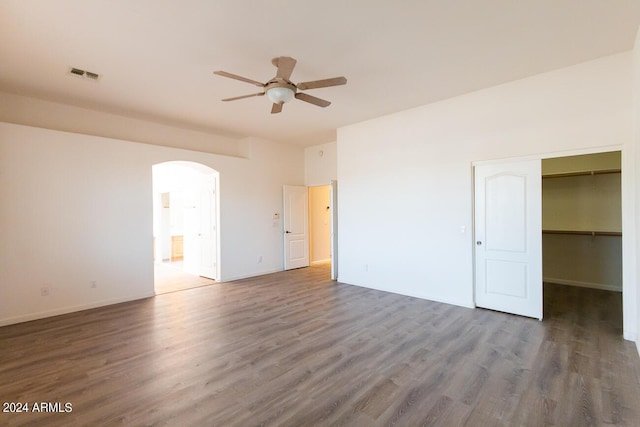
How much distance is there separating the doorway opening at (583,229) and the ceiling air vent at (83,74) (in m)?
7.19

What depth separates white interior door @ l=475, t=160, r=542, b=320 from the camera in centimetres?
388

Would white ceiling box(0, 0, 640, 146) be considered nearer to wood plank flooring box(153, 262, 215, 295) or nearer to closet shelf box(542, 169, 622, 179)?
closet shelf box(542, 169, 622, 179)

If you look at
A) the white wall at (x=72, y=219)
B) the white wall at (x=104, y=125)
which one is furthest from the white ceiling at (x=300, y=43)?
the white wall at (x=72, y=219)

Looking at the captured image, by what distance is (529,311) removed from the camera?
3938 mm

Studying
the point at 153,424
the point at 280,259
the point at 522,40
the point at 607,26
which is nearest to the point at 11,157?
the point at 153,424

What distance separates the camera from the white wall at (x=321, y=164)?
24.1 ft

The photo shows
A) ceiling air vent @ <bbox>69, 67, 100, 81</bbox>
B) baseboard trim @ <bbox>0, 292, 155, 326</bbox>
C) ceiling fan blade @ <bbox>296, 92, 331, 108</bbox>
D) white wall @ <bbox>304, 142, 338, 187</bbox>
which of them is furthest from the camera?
white wall @ <bbox>304, 142, 338, 187</bbox>

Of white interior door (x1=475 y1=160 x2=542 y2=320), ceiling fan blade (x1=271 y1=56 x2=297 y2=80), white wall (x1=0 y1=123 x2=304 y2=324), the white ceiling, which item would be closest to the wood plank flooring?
white wall (x1=0 y1=123 x2=304 y2=324)

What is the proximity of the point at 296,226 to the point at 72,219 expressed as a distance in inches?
179

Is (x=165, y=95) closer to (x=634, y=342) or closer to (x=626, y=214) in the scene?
(x=626, y=214)

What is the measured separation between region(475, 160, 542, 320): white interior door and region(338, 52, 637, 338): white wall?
157mm

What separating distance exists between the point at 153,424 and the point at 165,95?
4.09 meters

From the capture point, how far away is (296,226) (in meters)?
7.74

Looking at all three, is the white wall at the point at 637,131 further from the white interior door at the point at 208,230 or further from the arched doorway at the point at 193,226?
the white interior door at the point at 208,230
